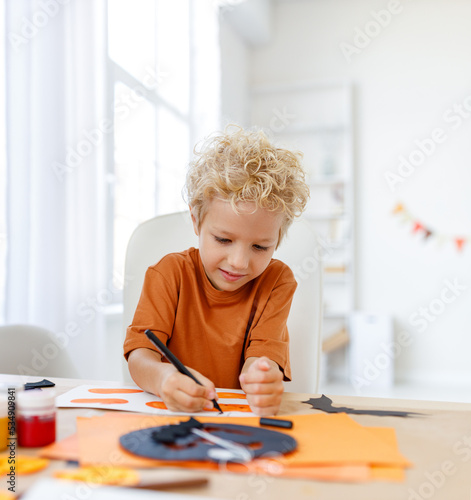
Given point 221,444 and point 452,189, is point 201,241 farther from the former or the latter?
point 452,189

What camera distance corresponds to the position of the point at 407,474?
49 centimetres

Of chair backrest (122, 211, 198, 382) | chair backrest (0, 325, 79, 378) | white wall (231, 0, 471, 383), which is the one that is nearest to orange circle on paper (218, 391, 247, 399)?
chair backrest (122, 211, 198, 382)

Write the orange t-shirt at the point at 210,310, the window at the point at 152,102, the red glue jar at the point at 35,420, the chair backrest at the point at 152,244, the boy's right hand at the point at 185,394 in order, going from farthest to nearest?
the window at the point at 152,102 < the chair backrest at the point at 152,244 < the orange t-shirt at the point at 210,310 < the boy's right hand at the point at 185,394 < the red glue jar at the point at 35,420

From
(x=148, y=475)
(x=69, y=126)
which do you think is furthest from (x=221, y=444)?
(x=69, y=126)

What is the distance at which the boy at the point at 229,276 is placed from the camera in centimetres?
96

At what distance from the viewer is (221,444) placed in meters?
0.54

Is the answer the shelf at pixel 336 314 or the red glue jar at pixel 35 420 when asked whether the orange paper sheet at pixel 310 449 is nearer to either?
the red glue jar at pixel 35 420

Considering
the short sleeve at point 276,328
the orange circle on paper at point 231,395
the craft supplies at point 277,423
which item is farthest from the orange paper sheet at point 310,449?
the short sleeve at point 276,328

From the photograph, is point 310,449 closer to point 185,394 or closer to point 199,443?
point 199,443

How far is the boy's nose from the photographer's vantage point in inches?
37.4

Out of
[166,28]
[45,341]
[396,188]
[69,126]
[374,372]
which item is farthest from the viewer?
[396,188]

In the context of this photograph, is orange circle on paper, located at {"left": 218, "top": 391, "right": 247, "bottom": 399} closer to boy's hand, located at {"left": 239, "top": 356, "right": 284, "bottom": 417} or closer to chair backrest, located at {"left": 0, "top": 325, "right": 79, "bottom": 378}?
boy's hand, located at {"left": 239, "top": 356, "right": 284, "bottom": 417}

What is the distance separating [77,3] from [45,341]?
1438mm

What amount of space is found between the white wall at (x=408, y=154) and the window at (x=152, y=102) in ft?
4.55
